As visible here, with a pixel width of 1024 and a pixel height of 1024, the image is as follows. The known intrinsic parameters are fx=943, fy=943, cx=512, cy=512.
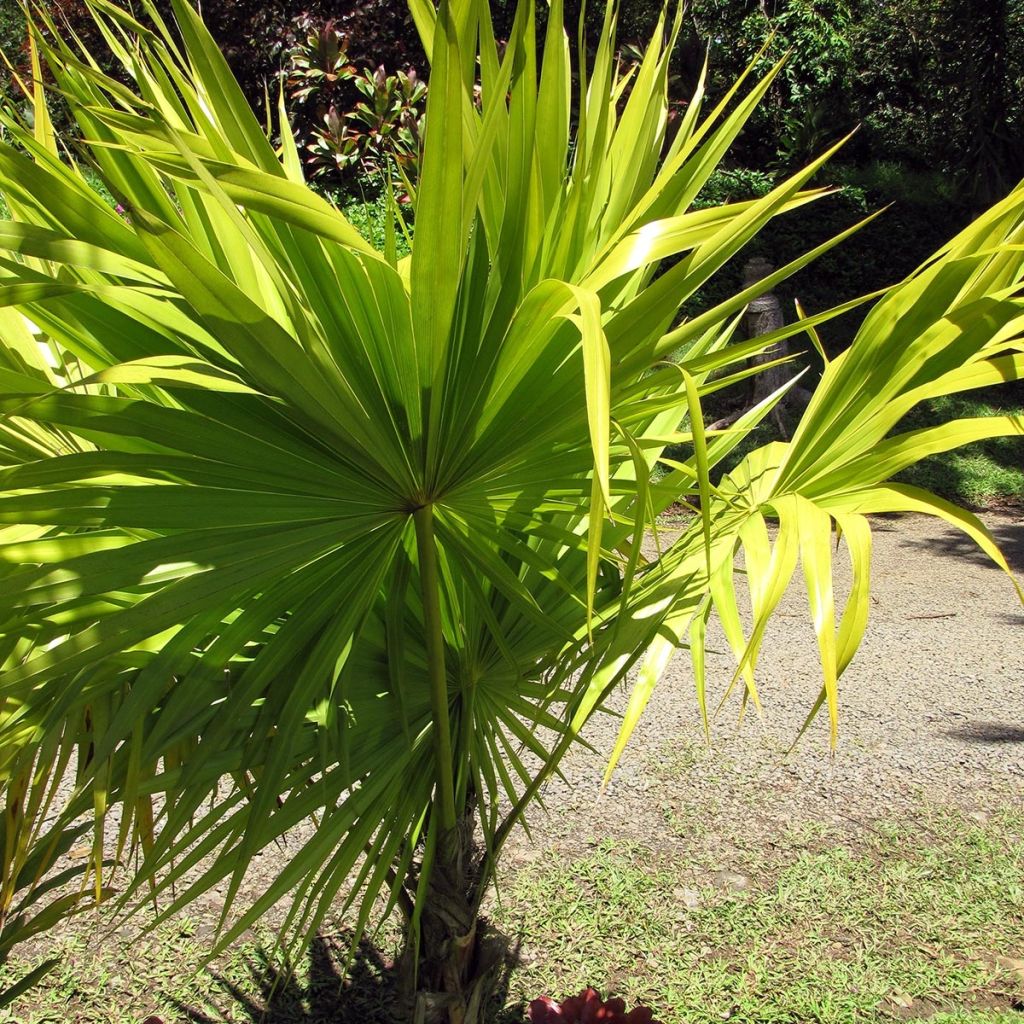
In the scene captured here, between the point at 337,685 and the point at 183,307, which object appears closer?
the point at 183,307

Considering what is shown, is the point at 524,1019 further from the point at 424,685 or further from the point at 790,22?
the point at 790,22

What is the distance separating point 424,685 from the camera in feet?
5.81

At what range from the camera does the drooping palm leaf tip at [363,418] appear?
3.75 ft

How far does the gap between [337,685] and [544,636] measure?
16.5 inches

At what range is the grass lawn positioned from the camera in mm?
2639

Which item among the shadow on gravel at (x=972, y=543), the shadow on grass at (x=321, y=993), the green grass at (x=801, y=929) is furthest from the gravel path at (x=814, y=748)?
the shadow on gravel at (x=972, y=543)

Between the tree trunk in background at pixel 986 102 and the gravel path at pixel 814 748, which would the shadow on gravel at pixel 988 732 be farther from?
the tree trunk in background at pixel 986 102

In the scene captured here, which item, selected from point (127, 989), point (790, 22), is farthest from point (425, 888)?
point (790, 22)

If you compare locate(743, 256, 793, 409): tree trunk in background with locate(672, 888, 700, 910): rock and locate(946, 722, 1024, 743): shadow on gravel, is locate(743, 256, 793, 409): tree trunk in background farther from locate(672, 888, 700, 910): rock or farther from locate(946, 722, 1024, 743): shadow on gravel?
locate(672, 888, 700, 910): rock

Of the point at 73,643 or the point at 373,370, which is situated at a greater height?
the point at 373,370

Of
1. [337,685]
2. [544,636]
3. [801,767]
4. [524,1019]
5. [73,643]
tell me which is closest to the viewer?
[73,643]

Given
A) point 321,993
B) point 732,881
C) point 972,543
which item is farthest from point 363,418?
point 972,543

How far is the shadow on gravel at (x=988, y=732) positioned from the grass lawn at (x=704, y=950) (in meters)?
0.89

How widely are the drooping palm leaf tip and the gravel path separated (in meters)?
1.69
